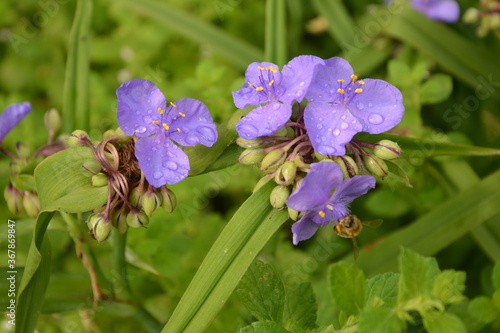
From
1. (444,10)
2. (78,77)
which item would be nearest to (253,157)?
(78,77)

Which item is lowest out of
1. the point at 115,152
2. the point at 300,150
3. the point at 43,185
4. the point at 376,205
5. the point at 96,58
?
the point at 96,58

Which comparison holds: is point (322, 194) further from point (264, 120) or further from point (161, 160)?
point (161, 160)

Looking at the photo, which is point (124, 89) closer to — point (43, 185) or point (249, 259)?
point (43, 185)

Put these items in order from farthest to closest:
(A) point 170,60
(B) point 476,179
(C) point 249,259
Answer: (A) point 170,60 < (B) point 476,179 < (C) point 249,259

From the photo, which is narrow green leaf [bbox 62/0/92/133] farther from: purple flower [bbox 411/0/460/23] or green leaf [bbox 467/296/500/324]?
purple flower [bbox 411/0/460/23]

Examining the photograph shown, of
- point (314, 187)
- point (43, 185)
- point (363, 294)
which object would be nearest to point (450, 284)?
point (363, 294)

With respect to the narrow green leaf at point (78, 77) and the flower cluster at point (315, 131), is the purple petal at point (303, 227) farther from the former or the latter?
the narrow green leaf at point (78, 77)
